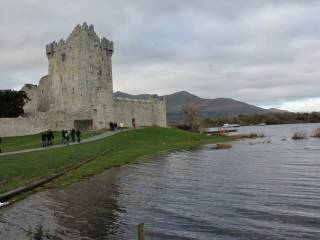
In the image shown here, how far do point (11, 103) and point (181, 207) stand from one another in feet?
165

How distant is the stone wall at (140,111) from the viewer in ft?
211

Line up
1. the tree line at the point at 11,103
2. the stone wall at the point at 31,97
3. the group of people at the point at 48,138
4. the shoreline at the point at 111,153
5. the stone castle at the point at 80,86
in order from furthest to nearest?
the stone wall at the point at 31,97 → the tree line at the point at 11,103 → the stone castle at the point at 80,86 → the group of people at the point at 48,138 → the shoreline at the point at 111,153

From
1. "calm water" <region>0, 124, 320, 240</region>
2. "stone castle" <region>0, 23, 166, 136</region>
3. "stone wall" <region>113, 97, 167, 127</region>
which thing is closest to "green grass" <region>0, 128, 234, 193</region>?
"calm water" <region>0, 124, 320, 240</region>

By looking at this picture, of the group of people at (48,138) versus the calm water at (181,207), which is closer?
the calm water at (181,207)

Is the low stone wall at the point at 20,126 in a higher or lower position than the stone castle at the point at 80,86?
lower

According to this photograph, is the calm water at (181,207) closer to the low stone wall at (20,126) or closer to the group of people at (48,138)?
the group of people at (48,138)

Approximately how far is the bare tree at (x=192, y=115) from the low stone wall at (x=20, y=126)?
31688mm

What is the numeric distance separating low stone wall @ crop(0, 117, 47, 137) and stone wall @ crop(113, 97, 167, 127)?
1138cm

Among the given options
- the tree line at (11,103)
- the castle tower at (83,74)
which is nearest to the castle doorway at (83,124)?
the castle tower at (83,74)

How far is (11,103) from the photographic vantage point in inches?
2395

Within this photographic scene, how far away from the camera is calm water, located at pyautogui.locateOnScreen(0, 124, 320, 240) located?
11828 millimetres

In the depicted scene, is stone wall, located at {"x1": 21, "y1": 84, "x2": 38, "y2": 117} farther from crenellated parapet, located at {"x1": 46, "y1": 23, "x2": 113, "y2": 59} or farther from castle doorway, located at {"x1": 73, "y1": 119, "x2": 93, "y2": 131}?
castle doorway, located at {"x1": 73, "y1": 119, "x2": 93, "y2": 131}

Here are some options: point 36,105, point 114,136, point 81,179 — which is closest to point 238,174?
point 81,179

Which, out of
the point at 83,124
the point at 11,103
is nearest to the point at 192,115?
the point at 83,124
